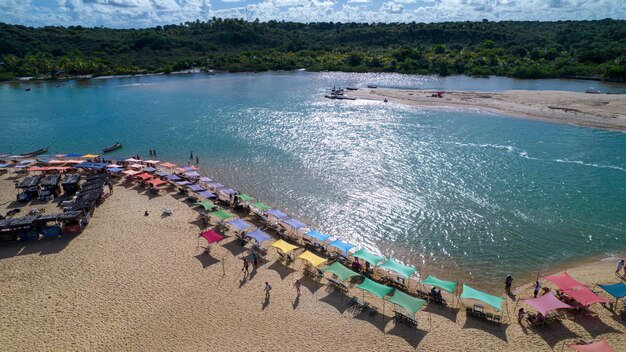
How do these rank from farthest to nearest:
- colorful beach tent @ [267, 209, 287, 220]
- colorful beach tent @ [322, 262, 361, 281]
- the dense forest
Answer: the dense forest
colorful beach tent @ [267, 209, 287, 220]
colorful beach tent @ [322, 262, 361, 281]

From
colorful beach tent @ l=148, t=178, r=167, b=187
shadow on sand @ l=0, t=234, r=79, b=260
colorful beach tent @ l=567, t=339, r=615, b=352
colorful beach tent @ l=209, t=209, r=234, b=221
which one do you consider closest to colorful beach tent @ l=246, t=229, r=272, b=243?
colorful beach tent @ l=209, t=209, r=234, b=221

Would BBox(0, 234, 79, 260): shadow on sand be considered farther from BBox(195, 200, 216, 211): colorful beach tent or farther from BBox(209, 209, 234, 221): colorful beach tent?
BBox(209, 209, 234, 221): colorful beach tent

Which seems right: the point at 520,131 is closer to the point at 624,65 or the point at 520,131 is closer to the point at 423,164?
the point at 423,164

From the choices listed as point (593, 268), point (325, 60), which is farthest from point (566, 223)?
point (325, 60)

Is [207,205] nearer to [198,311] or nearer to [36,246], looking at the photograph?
[36,246]

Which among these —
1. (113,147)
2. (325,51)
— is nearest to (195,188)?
(113,147)

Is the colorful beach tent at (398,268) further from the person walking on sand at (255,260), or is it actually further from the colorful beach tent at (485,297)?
the person walking on sand at (255,260)
